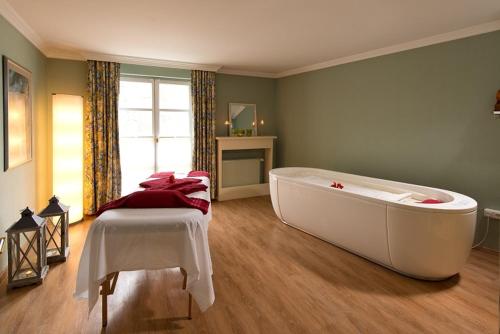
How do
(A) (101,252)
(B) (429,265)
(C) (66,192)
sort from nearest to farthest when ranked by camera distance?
(A) (101,252) → (B) (429,265) → (C) (66,192)

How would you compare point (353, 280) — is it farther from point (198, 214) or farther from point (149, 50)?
point (149, 50)

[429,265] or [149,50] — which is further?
[149,50]

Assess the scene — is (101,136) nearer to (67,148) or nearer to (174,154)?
(67,148)

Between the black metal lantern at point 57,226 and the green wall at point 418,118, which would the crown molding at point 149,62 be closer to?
the green wall at point 418,118

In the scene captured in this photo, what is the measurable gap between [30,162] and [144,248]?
95.2 inches

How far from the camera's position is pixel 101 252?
1.82 meters

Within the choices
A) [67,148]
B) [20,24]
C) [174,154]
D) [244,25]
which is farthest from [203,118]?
[20,24]

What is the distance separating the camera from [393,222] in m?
2.59

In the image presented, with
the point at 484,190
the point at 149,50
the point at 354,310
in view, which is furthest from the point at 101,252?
the point at 484,190

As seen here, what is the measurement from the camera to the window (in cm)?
474

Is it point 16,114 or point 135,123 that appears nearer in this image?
point 16,114

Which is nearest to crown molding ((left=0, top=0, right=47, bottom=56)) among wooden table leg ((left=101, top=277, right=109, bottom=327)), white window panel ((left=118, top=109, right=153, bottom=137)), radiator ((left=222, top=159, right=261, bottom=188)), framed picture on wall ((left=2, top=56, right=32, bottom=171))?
framed picture on wall ((left=2, top=56, right=32, bottom=171))

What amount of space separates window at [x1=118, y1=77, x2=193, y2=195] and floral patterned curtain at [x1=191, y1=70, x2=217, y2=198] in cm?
14

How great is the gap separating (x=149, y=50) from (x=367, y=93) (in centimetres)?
299
